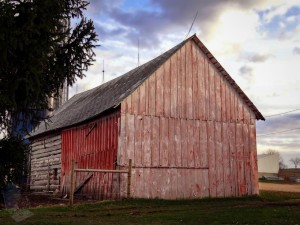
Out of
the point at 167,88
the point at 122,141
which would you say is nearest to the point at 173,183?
the point at 122,141

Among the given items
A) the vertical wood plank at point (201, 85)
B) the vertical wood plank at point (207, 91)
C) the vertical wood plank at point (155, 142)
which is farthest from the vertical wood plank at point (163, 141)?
the vertical wood plank at point (207, 91)

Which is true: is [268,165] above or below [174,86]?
below

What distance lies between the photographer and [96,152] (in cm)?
2280

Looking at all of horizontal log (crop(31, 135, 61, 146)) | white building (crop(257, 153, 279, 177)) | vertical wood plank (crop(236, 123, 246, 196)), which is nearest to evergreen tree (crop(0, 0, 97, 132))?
vertical wood plank (crop(236, 123, 246, 196))

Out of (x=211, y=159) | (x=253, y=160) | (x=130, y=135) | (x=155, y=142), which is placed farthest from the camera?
(x=253, y=160)

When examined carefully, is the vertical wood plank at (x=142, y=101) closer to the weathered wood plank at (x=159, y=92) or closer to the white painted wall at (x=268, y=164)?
the weathered wood plank at (x=159, y=92)

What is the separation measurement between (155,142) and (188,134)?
6.69 ft

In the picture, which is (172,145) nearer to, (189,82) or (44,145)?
(189,82)

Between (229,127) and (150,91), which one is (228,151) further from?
(150,91)

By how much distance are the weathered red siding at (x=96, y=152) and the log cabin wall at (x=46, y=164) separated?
1.49 metres

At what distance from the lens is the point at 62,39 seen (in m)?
9.97

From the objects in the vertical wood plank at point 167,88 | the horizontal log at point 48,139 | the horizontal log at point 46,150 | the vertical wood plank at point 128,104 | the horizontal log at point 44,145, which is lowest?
the horizontal log at point 46,150

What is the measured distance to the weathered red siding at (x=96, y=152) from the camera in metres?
21.1

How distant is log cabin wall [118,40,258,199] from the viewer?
21.1 m
